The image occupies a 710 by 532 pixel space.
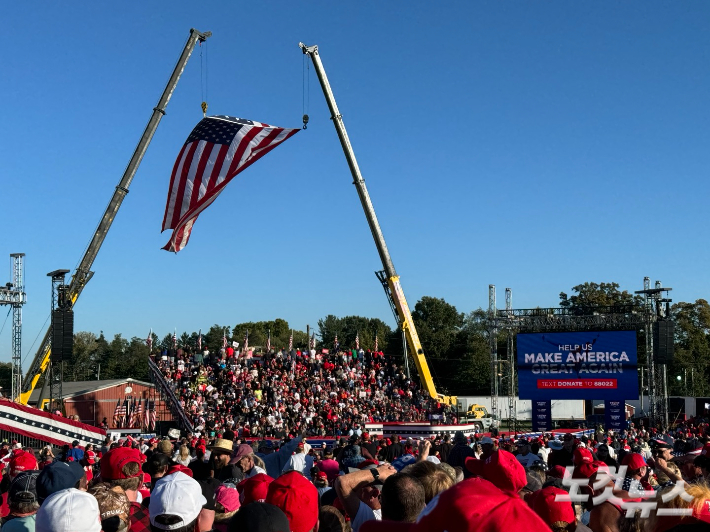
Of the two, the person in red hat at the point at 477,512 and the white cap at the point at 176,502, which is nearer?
the person in red hat at the point at 477,512

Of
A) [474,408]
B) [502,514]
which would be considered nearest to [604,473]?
[502,514]

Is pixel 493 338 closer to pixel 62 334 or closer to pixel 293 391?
pixel 293 391

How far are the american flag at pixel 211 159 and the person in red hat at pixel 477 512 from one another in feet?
67.0

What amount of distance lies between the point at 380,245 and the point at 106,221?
14.7 meters

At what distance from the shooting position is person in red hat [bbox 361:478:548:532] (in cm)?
192

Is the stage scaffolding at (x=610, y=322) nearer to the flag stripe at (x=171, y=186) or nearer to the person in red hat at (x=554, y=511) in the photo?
the flag stripe at (x=171, y=186)

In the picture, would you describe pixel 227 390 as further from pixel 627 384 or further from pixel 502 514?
pixel 502 514

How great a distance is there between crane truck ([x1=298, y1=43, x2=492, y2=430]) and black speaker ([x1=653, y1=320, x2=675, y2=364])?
10473mm

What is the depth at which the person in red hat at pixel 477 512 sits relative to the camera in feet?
6.29

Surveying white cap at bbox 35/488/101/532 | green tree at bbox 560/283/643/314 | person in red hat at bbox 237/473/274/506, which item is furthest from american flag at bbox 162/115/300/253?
green tree at bbox 560/283/643/314

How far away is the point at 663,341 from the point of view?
35.5 m

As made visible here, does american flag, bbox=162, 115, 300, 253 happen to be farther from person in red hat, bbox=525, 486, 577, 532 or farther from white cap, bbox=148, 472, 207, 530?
white cap, bbox=148, 472, 207, 530

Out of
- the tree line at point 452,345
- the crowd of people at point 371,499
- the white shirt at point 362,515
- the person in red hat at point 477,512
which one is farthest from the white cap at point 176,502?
the tree line at point 452,345

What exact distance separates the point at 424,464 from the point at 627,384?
34286mm
